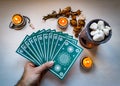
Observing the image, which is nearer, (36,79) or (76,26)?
(36,79)

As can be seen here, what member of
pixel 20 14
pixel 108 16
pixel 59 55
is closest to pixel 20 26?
pixel 20 14

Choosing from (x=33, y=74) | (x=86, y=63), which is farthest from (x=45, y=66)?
(x=86, y=63)

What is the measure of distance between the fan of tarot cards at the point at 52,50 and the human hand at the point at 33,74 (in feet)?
0.09

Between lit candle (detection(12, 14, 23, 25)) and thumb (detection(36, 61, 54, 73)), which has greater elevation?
lit candle (detection(12, 14, 23, 25))

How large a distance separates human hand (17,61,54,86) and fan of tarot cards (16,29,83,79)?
28 millimetres

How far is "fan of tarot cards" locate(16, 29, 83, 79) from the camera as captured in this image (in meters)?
1.11

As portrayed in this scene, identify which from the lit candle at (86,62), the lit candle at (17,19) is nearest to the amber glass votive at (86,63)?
the lit candle at (86,62)

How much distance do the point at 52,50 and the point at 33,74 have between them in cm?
15

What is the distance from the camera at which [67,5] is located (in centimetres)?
126

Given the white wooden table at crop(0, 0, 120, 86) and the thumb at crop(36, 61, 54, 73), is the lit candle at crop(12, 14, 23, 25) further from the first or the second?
the thumb at crop(36, 61, 54, 73)

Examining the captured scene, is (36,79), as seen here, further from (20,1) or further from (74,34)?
(20,1)

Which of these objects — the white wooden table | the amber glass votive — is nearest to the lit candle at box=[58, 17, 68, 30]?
the white wooden table
